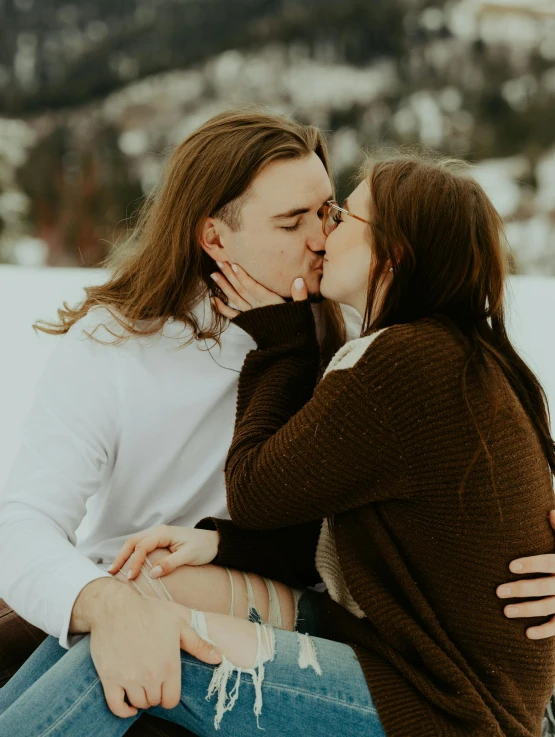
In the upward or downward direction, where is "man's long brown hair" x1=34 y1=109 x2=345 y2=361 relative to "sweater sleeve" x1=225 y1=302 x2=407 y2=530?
upward

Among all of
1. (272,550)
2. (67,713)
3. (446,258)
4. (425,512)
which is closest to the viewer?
(67,713)

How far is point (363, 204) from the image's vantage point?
63.6 inches

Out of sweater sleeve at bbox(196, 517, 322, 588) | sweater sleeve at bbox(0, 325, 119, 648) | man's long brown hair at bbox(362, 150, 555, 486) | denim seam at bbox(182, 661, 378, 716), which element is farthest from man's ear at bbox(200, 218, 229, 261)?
denim seam at bbox(182, 661, 378, 716)

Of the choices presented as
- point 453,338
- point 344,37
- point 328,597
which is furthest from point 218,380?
point 344,37

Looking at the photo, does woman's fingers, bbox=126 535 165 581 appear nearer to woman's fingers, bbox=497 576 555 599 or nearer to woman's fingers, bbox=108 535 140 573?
woman's fingers, bbox=108 535 140 573

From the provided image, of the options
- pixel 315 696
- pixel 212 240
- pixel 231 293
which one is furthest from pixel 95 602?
pixel 212 240

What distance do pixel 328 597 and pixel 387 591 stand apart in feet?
0.74

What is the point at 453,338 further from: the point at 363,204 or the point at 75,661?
the point at 75,661

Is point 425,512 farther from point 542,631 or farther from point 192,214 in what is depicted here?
point 192,214

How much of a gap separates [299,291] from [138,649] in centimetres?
87

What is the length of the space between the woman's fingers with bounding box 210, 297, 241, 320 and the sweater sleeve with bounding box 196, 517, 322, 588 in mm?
477

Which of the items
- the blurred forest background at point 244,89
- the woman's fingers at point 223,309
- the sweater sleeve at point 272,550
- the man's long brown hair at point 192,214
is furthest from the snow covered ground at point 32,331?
the sweater sleeve at point 272,550

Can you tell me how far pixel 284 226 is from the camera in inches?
74.9

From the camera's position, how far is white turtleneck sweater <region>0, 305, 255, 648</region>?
1705 mm
